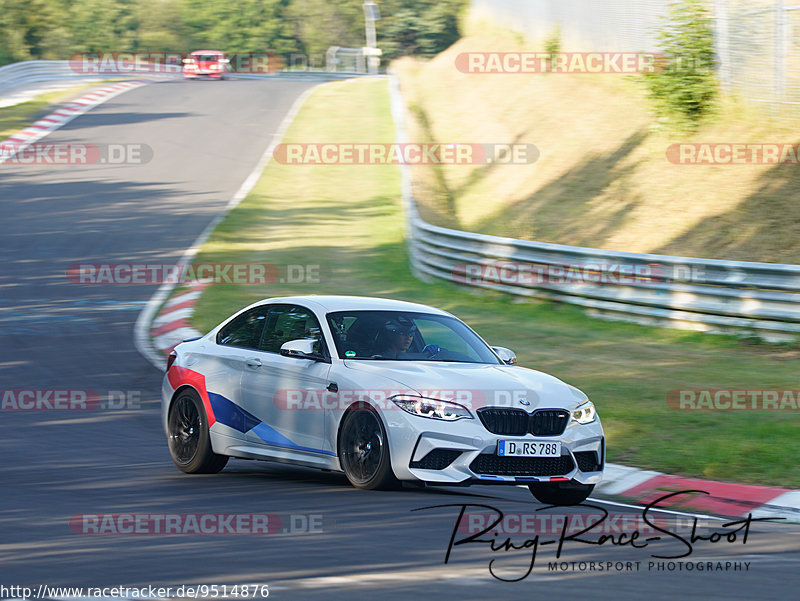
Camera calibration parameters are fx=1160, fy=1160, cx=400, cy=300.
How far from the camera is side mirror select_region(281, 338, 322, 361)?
858 cm

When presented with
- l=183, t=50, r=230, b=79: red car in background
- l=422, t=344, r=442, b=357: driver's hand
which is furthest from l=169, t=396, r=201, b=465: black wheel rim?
l=183, t=50, r=230, b=79: red car in background

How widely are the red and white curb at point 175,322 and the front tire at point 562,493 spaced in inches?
298

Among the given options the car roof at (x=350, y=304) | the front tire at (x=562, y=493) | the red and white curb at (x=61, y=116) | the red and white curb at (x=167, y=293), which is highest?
the car roof at (x=350, y=304)

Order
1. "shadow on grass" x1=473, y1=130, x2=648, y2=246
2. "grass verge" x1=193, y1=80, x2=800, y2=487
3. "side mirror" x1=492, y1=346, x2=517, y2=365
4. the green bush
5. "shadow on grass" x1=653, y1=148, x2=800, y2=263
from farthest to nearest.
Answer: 1. the green bush
2. "shadow on grass" x1=473, y1=130, x2=648, y2=246
3. "shadow on grass" x1=653, y1=148, x2=800, y2=263
4. "grass verge" x1=193, y1=80, x2=800, y2=487
5. "side mirror" x1=492, y1=346, x2=517, y2=365

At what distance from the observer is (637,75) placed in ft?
96.4

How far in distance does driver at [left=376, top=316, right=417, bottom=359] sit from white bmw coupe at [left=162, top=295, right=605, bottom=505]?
0.01 m

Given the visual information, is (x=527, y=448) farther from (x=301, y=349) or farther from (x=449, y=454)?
(x=301, y=349)

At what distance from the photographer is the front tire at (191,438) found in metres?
9.29

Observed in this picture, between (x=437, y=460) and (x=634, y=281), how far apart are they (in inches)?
389

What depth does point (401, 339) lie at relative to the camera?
352 inches

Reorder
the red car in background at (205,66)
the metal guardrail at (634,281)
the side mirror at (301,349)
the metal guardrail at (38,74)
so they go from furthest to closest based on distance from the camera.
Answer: the red car in background at (205,66), the metal guardrail at (38,74), the metal guardrail at (634,281), the side mirror at (301,349)

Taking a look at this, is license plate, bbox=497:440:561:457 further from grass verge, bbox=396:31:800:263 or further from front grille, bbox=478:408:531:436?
grass verge, bbox=396:31:800:263

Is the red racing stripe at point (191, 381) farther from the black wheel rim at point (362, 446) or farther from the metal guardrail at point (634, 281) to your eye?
the metal guardrail at point (634, 281)

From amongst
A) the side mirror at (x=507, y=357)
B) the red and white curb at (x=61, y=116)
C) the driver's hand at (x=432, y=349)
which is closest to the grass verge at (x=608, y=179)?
the side mirror at (x=507, y=357)
